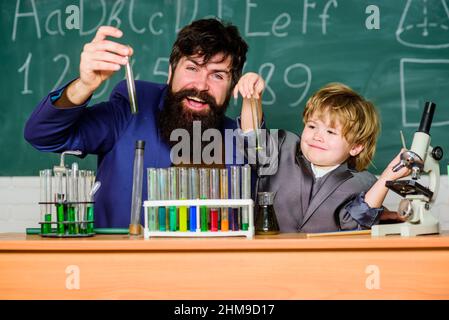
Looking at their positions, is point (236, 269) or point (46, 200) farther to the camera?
point (46, 200)

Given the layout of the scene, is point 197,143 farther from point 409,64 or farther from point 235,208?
point 409,64

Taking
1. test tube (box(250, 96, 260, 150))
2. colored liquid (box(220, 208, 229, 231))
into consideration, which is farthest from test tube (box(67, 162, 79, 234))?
test tube (box(250, 96, 260, 150))

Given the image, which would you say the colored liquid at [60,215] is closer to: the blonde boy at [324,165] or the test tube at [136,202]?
the test tube at [136,202]

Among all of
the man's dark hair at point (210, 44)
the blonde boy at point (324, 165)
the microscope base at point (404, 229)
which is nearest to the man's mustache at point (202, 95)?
the man's dark hair at point (210, 44)

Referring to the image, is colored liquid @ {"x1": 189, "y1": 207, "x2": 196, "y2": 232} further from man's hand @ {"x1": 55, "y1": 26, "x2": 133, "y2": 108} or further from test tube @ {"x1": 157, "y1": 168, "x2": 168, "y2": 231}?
man's hand @ {"x1": 55, "y1": 26, "x2": 133, "y2": 108}

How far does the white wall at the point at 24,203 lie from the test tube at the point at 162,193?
5.08ft

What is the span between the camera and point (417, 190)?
1.94 meters

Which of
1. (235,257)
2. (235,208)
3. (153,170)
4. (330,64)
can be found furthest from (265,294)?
(330,64)

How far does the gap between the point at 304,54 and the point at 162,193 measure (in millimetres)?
1540

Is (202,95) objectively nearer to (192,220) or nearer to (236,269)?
(192,220)

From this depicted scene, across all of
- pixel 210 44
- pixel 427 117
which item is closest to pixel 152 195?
pixel 427 117

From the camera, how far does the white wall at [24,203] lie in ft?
10.7

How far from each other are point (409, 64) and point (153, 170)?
174 centimetres

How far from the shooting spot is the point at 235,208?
191cm
